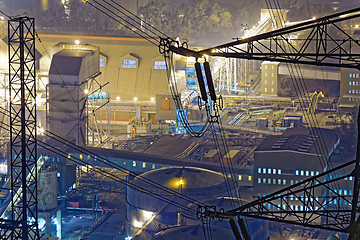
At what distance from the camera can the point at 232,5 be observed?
92.9m

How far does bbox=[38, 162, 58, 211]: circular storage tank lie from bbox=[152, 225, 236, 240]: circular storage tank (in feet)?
20.3

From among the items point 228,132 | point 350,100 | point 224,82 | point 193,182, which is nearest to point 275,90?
point 224,82

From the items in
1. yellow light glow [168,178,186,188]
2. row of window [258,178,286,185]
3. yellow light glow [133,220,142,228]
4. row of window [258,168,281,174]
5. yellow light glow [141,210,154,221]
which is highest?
row of window [258,168,281,174]

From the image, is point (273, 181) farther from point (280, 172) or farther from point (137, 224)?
point (137, 224)

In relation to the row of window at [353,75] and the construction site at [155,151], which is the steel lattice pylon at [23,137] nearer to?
the construction site at [155,151]

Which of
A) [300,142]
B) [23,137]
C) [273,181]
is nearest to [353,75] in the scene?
[300,142]

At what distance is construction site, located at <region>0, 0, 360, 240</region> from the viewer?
19406 millimetres

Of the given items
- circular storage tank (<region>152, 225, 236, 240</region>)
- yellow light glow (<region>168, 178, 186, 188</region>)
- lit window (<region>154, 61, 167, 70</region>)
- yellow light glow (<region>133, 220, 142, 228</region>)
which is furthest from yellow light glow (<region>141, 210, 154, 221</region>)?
lit window (<region>154, 61, 167, 70</region>)

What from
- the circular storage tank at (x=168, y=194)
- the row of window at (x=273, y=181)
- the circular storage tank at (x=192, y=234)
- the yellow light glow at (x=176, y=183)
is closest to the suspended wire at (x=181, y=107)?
the circular storage tank at (x=168, y=194)

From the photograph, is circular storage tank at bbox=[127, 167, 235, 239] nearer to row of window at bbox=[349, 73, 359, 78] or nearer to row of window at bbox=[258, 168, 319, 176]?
row of window at bbox=[258, 168, 319, 176]

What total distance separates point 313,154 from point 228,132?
11335 mm

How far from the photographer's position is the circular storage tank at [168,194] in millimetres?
24911

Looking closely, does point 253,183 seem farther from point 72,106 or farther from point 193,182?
point 72,106

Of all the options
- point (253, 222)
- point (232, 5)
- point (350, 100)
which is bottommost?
point (253, 222)
